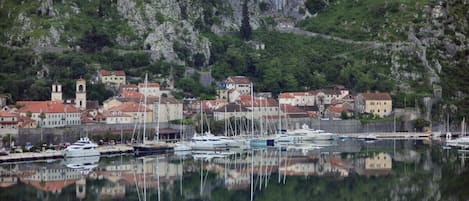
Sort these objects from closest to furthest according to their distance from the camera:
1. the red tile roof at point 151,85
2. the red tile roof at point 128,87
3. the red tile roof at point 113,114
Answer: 1. the red tile roof at point 113,114
2. the red tile roof at point 128,87
3. the red tile roof at point 151,85

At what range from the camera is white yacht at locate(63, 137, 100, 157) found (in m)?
72.1

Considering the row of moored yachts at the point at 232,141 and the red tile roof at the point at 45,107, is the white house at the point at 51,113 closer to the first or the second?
the red tile roof at the point at 45,107

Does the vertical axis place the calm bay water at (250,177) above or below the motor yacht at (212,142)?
below

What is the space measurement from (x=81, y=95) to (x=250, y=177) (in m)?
35.7

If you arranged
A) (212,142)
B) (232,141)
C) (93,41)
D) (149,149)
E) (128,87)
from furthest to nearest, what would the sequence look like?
(93,41), (128,87), (232,141), (212,142), (149,149)

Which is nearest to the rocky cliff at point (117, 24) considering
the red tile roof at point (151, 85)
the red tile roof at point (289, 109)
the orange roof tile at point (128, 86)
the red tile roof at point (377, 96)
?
the red tile roof at point (151, 85)

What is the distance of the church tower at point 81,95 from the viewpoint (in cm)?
9156

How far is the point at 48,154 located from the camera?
71625mm

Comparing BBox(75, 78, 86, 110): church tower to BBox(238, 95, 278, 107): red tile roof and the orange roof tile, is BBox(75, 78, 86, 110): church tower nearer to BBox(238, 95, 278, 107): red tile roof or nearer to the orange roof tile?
the orange roof tile

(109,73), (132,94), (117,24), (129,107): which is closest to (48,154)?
(129,107)

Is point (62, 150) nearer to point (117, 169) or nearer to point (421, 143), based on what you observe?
point (117, 169)

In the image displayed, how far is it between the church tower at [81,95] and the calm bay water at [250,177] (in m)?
18.4

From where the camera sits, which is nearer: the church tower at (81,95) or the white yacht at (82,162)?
the white yacht at (82,162)

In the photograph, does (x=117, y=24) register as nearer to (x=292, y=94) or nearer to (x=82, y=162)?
(x=292, y=94)
